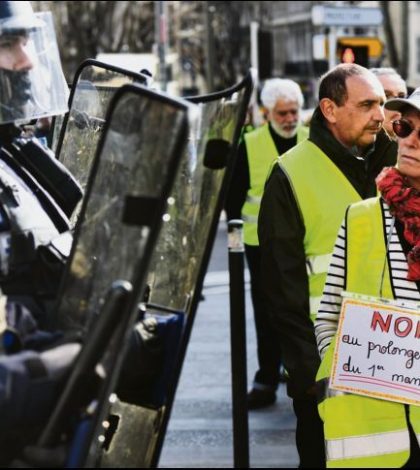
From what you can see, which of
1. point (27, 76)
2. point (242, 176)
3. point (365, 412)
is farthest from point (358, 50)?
point (27, 76)

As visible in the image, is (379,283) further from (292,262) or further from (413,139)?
(292,262)

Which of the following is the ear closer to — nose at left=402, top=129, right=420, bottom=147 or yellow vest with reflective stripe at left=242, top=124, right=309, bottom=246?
nose at left=402, top=129, right=420, bottom=147

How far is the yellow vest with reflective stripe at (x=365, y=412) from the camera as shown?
3486mm

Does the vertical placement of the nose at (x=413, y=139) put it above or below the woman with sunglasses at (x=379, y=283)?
above

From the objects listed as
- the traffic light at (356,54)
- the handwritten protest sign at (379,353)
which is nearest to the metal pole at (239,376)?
the handwritten protest sign at (379,353)

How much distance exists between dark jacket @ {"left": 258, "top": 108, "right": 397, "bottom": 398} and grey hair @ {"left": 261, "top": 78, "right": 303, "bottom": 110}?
11.9 ft

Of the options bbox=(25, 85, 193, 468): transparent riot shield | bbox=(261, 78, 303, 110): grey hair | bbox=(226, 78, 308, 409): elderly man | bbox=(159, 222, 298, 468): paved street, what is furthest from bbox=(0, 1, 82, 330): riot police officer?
bbox=(261, 78, 303, 110): grey hair

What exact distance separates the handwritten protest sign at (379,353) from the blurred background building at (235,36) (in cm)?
147

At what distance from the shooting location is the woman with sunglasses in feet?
11.5

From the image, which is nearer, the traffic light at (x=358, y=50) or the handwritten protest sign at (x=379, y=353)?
the handwritten protest sign at (x=379, y=353)

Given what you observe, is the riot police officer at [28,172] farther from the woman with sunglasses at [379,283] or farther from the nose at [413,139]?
the nose at [413,139]

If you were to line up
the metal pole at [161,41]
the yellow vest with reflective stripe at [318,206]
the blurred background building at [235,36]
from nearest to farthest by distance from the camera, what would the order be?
the yellow vest with reflective stripe at [318,206] < the blurred background building at [235,36] < the metal pole at [161,41]

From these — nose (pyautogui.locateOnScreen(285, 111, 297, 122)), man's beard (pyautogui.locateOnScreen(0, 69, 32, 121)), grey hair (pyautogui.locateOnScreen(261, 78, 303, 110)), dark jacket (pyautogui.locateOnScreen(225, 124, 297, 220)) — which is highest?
man's beard (pyautogui.locateOnScreen(0, 69, 32, 121))

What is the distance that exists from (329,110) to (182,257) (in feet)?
6.85
